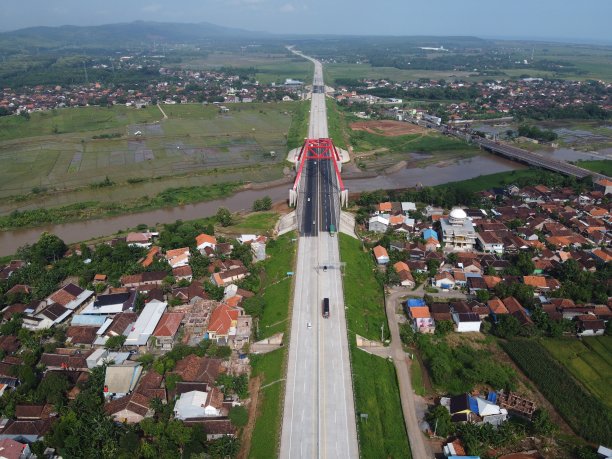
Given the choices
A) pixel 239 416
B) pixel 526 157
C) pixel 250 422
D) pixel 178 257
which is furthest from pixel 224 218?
pixel 526 157

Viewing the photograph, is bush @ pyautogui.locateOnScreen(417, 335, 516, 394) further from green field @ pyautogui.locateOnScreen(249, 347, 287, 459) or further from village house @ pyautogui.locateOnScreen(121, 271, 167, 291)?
village house @ pyautogui.locateOnScreen(121, 271, 167, 291)

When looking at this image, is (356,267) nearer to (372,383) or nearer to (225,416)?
(372,383)

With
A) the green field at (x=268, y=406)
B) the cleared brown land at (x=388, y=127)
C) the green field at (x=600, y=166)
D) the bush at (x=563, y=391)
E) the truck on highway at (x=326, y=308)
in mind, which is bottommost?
the bush at (x=563, y=391)

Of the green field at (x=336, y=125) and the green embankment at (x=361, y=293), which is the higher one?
the green field at (x=336, y=125)

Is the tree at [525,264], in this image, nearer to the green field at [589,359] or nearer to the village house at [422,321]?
the green field at [589,359]

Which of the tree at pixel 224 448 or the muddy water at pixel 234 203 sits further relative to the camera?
the muddy water at pixel 234 203

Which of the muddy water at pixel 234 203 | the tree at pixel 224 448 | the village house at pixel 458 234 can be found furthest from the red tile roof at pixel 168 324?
the village house at pixel 458 234
